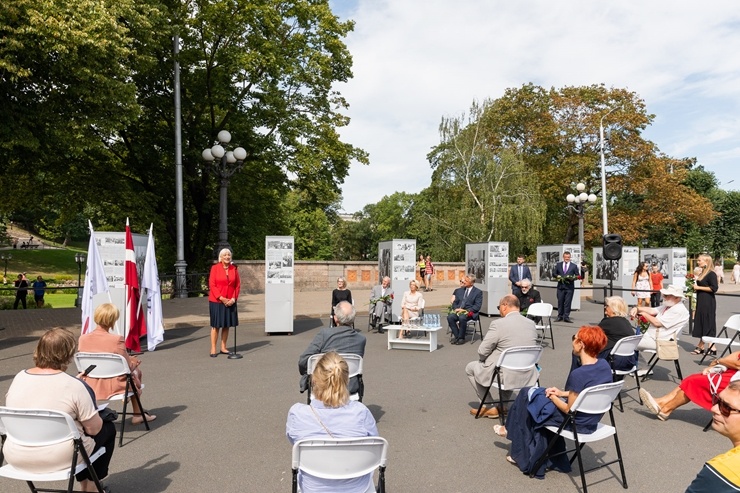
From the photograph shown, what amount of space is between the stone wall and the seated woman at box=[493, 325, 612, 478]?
60.9 feet

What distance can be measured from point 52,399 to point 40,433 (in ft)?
0.76

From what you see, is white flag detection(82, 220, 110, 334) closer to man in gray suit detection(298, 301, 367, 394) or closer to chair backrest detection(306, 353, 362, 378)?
man in gray suit detection(298, 301, 367, 394)

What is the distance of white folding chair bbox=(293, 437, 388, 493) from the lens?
306 centimetres

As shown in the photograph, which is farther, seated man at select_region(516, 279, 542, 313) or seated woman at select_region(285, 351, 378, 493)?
seated man at select_region(516, 279, 542, 313)

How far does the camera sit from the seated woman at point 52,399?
3535mm

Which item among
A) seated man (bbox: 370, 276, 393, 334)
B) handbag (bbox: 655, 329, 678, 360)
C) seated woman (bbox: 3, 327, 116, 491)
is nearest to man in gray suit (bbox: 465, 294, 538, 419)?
handbag (bbox: 655, 329, 678, 360)

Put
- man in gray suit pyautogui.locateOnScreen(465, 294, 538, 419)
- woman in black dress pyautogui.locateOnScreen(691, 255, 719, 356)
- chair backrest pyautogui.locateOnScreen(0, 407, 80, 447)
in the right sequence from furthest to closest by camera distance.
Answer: woman in black dress pyautogui.locateOnScreen(691, 255, 719, 356)
man in gray suit pyautogui.locateOnScreen(465, 294, 538, 419)
chair backrest pyautogui.locateOnScreen(0, 407, 80, 447)

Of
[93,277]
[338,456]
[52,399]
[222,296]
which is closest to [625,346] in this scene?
[338,456]

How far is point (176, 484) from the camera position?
14.7 ft

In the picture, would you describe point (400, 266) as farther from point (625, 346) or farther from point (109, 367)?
point (109, 367)

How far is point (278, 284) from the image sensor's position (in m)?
13.2

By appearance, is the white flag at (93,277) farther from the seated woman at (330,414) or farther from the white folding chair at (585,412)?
the white folding chair at (585,412)

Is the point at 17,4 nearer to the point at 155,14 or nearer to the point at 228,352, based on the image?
the point at 155,14

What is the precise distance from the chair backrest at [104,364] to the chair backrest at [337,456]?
10.3ft
